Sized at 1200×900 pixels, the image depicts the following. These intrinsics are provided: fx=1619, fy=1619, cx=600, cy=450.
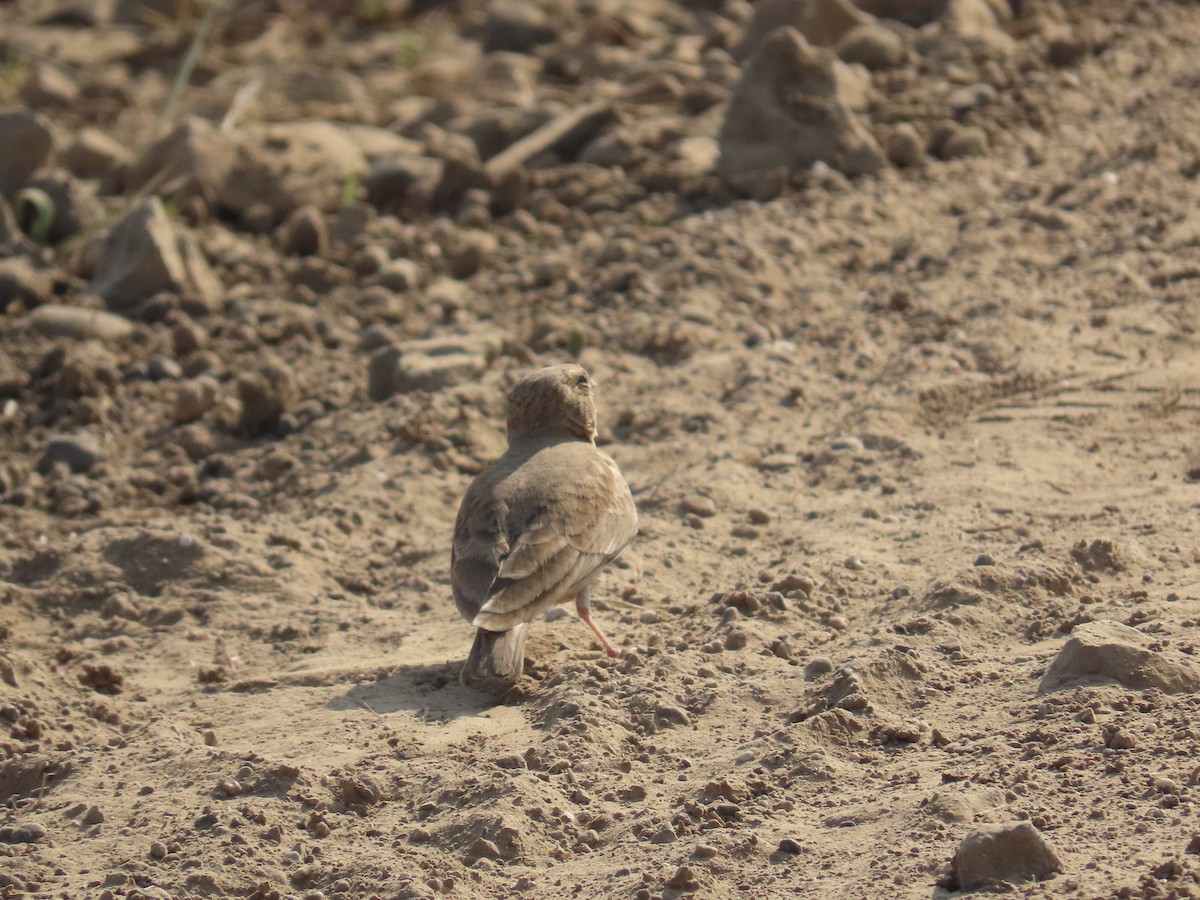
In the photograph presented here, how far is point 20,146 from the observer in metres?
9.74

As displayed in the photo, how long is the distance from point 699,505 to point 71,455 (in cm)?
307

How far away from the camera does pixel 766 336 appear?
25.7 ft

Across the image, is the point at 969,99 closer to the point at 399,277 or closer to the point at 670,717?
the point at 399,277

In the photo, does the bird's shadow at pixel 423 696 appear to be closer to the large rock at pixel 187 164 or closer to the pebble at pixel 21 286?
the pebble at pixel 21 286

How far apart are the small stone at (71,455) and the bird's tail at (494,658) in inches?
125

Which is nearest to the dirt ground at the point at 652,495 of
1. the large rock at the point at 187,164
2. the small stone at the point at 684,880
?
the small stone at the point at 684,880

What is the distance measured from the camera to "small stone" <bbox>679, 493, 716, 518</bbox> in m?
6.32

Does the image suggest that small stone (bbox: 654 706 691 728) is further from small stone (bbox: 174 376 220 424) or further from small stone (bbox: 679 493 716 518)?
small stone (bbox: 174 376 220 424)

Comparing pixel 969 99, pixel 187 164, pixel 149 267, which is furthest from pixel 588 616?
pixel 969 99

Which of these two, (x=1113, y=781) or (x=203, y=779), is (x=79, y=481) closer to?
(x=203, y=779)

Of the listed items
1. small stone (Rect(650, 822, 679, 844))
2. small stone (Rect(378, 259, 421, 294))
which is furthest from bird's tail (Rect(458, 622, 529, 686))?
small stone (Rect(378, 259, 421, 294))

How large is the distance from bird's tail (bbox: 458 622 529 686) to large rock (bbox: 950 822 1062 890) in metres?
1.74

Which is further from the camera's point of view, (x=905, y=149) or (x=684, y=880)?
(x=905, y=149)

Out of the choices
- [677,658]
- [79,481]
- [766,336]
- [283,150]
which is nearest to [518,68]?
[283,150]
